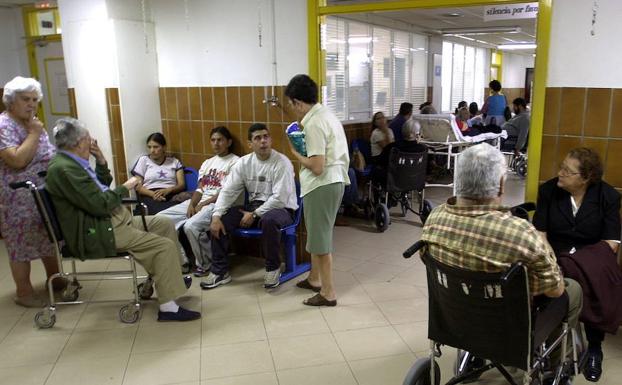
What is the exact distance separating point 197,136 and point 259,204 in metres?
0.99

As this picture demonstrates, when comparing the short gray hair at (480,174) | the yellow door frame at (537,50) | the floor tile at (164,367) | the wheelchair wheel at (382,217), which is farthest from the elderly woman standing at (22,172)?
the wheelchair wheel at (382,217)

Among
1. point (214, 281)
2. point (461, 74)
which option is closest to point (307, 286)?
point (214, 281)

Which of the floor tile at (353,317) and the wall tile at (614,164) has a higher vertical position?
the wall tile at (614,164)

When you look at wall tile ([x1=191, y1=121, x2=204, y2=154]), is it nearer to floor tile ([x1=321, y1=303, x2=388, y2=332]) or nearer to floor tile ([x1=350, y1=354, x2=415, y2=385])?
floor tile ([x1=321, y1=303, x2=388, y2=332])

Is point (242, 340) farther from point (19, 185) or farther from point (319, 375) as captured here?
point (19, 185)

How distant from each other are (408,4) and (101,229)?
228 centimetres

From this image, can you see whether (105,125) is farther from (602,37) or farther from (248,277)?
(602,37)

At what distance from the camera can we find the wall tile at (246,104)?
3.90 m

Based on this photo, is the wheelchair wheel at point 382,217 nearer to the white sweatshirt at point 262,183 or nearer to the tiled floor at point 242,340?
the tiled floor at point 242,340

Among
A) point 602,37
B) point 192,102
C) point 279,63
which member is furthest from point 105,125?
point 602,37

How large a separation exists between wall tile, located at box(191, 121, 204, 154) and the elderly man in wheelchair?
2.75 m

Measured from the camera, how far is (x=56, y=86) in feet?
19.0

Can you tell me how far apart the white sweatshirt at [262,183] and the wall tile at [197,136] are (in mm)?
696

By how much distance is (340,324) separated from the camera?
9.86 feet
